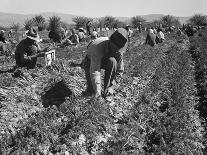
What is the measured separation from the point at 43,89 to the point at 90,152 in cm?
306

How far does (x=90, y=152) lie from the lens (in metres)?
4.85

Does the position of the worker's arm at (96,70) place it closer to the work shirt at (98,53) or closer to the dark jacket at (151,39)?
the work shirt at (98,53)

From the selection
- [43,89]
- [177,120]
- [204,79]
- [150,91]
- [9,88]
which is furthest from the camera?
[204,79]

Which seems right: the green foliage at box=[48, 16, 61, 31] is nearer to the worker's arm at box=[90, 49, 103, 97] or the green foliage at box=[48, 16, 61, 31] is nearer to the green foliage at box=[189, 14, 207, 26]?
the worker's arm at box=[90, 49, 103, 97]

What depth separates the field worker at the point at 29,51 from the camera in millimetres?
8445

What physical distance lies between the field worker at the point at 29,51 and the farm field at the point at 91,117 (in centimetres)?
27

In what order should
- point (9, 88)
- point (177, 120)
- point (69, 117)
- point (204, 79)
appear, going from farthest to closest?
point (204, 79)
point (9, 88)
point (177, 120)
point (69, 117)

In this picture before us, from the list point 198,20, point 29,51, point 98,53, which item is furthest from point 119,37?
point 198,20

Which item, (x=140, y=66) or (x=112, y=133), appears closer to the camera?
(x=112, y=133)

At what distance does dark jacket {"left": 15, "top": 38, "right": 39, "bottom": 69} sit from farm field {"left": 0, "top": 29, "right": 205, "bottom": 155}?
10.2 inches

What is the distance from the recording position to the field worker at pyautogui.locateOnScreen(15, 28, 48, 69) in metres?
8.45

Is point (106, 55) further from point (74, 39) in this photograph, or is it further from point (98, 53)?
point (74, 39)

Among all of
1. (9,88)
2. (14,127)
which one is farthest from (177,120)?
(9,88)

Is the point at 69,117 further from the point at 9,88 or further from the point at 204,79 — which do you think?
the point at 204,79
